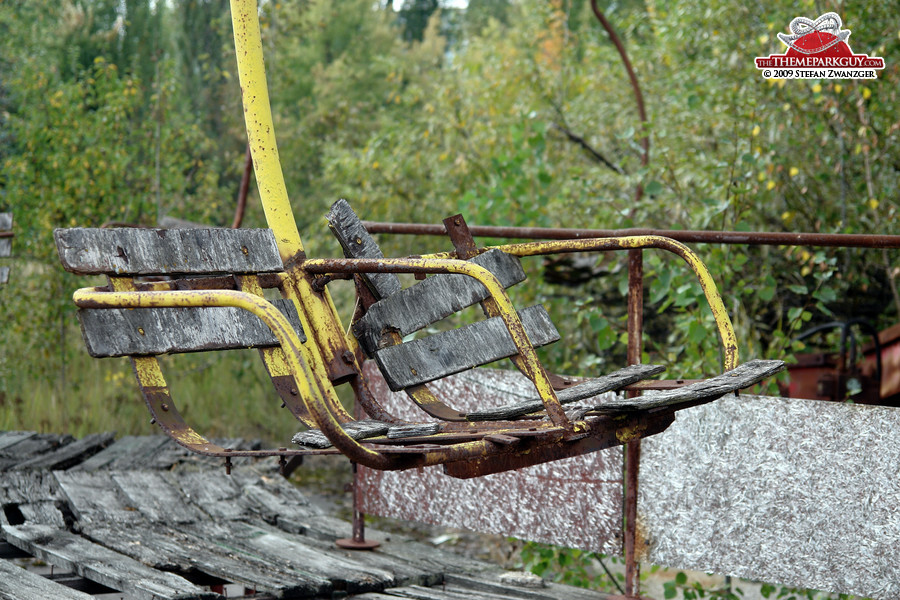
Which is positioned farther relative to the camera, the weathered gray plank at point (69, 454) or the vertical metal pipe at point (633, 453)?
the weathered gray plank at point (69, 454)

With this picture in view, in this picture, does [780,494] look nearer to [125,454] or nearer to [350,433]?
[350,433]

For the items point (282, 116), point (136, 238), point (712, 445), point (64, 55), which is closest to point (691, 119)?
point (712, 445)

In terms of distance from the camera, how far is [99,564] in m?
2.67

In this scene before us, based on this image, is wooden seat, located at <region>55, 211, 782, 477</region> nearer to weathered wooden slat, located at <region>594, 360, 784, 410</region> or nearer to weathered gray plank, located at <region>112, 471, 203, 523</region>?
weathered wooden slat, located at <region>594, 360, 784, 410</region>

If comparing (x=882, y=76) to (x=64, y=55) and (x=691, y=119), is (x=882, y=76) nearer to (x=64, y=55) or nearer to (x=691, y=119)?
(x=691, y=119)

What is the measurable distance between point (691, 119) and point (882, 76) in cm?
148

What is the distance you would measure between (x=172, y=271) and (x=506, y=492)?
1.36 m

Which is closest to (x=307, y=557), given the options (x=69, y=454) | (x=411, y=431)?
(x=411, y=431)

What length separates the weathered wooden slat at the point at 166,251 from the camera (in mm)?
2127

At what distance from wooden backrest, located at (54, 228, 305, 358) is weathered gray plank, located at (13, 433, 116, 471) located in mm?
1592

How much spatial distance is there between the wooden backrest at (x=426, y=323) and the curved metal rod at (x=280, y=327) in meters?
0.70

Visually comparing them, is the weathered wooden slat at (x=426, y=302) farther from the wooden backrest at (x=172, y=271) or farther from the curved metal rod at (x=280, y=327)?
the curved metal rod at (x=280, y=327)

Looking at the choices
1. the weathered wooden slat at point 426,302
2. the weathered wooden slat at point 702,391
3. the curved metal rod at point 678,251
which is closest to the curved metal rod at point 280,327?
the weathered wooden slat at point 702,391

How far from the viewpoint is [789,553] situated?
2.62 metres
